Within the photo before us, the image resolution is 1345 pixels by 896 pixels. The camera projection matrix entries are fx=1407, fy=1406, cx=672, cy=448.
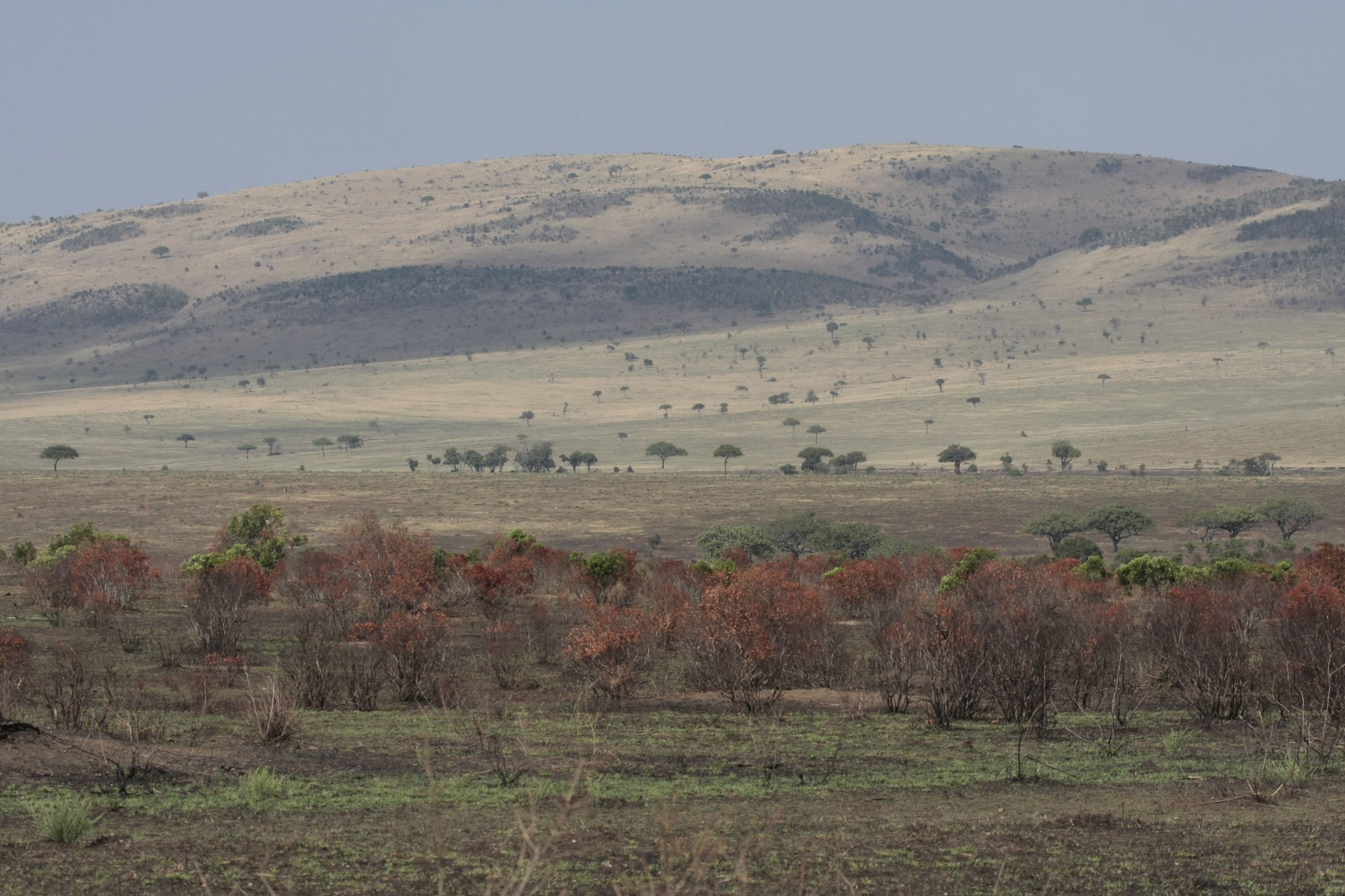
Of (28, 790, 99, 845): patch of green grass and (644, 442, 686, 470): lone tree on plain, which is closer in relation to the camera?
(28, 790, 99, 845): patch of green grass

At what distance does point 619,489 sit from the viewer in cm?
8362

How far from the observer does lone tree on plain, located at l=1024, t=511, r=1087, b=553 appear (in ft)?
204

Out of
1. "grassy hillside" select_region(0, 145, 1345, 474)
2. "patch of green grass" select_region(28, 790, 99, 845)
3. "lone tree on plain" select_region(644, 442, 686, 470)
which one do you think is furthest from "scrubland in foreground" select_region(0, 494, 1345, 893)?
"grassy hillside" select_region(0, 145, 1345, 474)

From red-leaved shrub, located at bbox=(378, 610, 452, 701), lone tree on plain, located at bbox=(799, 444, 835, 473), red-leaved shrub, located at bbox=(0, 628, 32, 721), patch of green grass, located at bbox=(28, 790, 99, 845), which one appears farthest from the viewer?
lone tree on plain, located at bbox=(799, 444, 835, 473)

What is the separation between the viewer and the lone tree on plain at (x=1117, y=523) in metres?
61.3

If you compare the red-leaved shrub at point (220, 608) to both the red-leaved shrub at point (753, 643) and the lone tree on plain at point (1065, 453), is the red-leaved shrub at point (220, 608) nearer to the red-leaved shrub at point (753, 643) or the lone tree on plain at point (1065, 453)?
the red-leaved shrub at point (753, 643)

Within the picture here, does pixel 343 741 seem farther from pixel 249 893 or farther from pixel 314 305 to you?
pixel 314 305

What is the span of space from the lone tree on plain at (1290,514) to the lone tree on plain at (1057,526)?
345 inches

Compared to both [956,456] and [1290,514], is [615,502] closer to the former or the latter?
[956,456]

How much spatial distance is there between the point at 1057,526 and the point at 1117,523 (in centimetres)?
256

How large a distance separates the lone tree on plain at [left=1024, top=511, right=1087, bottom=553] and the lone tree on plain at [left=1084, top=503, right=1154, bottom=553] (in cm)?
45

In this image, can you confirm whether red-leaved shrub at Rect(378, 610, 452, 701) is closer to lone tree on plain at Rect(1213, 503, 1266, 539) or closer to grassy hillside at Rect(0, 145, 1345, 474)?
lone tree on plain at Rect(1213, 503, 1266, 539)

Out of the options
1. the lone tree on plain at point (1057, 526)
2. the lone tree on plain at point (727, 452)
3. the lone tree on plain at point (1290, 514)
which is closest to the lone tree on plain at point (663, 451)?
the lone tree on plain at point (727, 452)

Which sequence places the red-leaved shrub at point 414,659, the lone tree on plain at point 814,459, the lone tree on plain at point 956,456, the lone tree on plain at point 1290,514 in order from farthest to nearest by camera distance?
the lone tree on plain at point 814,459
the lone tree on plain at point 956,456
the lone tree on plain at point 1290,514
the red-leaved shrub at point 414,659
